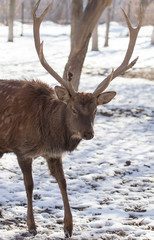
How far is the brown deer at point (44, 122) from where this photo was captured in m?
3.95

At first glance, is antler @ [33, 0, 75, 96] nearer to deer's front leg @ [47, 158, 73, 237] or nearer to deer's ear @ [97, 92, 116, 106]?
deer's ear @ [97, 92, 116, 106]

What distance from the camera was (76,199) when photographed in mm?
4758

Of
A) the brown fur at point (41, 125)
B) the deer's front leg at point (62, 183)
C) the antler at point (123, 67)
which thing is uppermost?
the antler at point (123, 67)

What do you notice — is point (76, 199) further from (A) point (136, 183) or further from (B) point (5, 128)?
(B) point (5, 128)

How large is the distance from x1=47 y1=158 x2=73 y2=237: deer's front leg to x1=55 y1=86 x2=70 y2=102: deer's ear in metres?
0.74

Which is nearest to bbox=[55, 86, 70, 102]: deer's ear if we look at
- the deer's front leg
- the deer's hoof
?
the deer's front leg

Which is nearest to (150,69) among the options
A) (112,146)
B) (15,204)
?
(112,146)

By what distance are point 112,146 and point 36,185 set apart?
7.37 feet

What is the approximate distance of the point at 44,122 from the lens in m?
4.15

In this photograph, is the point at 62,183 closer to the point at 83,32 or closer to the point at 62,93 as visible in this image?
the point at 62,93

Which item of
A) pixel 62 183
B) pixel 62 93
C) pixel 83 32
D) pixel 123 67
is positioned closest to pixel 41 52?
pixel 62 93

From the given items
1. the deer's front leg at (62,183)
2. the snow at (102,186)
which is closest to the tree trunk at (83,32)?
the snow at (102,186)

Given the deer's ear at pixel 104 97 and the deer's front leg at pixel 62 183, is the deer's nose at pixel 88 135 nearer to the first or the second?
the deer's ear at pixel 104 97

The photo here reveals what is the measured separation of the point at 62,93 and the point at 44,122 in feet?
1.29
